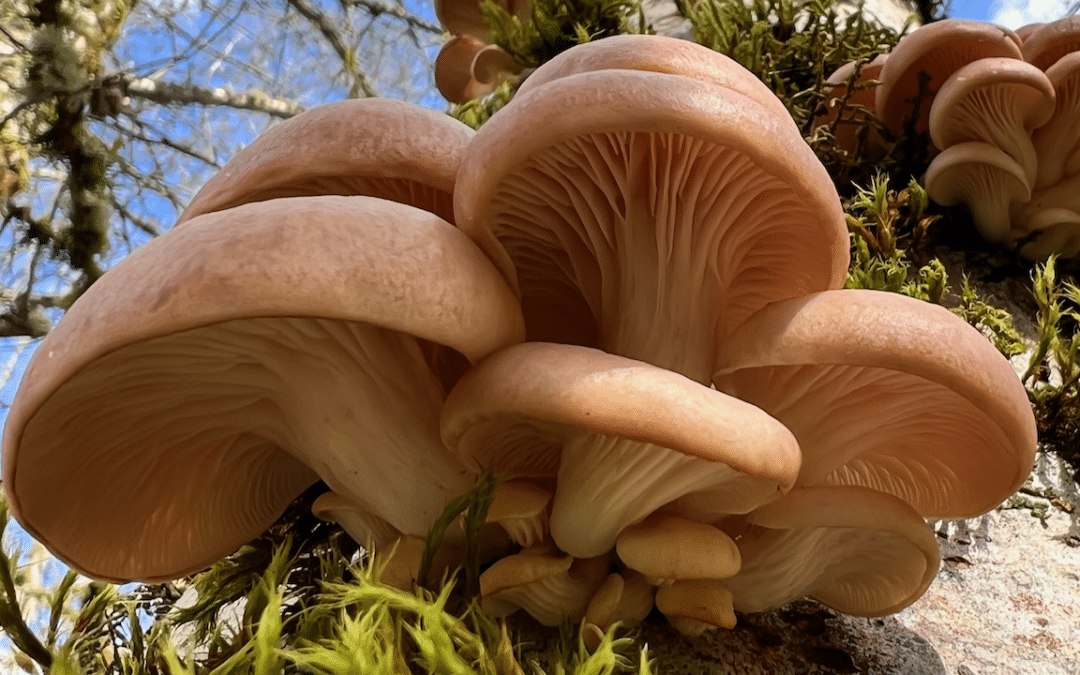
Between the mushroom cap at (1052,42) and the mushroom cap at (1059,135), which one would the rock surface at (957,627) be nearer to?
the mushroom cap at (1059,135)

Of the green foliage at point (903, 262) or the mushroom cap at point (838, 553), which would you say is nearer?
the mushroom cap at point (838, 553)

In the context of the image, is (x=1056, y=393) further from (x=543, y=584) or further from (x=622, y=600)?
(x=543, y=584)

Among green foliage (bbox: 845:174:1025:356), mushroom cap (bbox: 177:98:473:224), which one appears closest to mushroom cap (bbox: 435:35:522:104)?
green foliage (bbox: 845:174:1025:356)

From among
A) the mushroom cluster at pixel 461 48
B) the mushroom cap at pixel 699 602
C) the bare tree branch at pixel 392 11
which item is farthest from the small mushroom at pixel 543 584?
the bare tree branch at pixel 392 11

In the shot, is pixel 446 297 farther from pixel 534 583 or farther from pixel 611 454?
pixel 534 583

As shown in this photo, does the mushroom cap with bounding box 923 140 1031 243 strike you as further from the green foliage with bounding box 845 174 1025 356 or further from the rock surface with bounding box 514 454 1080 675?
the rock surface with bounding box 514 454 1080 675

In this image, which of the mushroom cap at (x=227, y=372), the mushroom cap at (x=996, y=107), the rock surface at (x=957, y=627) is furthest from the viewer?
the mushroom cap at (x=996, y=107)

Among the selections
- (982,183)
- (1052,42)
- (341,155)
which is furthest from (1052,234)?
(341,155)
